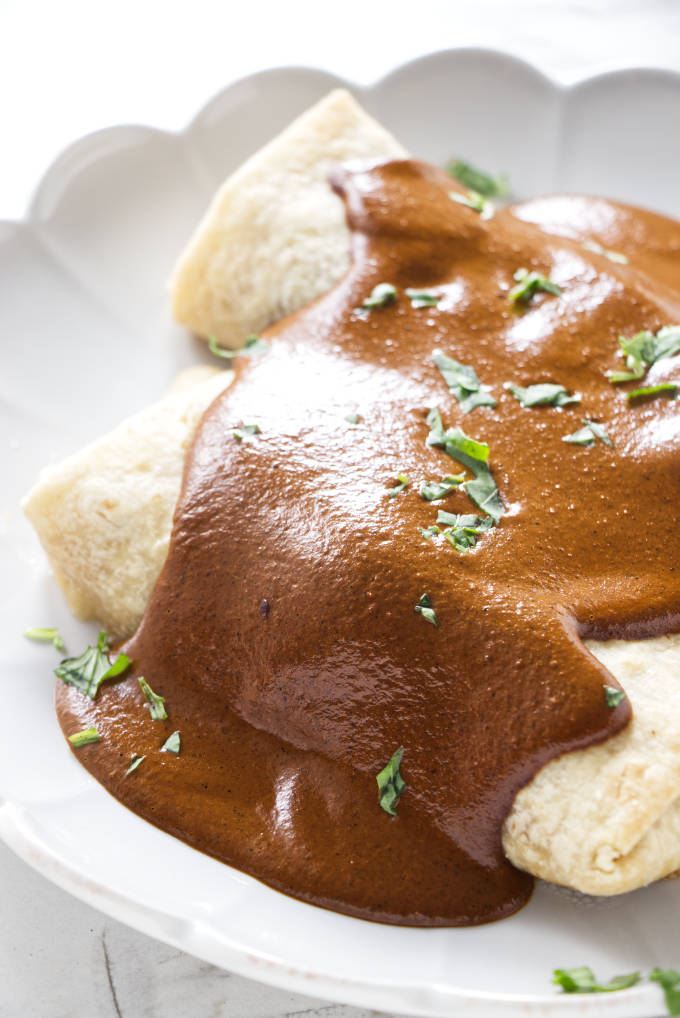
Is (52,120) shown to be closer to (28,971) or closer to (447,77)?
(447,77)

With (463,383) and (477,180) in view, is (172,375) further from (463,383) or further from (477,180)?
(477,180)

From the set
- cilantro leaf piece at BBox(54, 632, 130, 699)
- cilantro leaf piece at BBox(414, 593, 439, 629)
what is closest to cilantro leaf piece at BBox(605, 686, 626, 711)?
cilantro leaf piece at BBox(414, 593, 439, 629)

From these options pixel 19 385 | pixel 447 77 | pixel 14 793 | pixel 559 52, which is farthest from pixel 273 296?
pixel 559 52

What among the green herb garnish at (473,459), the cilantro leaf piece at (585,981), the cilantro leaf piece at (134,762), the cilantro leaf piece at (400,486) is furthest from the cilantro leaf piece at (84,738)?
the cilantro leaf piece at (585,981)

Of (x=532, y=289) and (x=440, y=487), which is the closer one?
(x=440, y=487)

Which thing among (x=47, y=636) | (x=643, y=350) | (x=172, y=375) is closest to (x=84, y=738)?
(x=47, y=636)

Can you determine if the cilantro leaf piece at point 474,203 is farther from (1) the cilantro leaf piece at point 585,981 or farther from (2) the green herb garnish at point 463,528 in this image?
(1) the cilantro leaf piece at point 585,981
